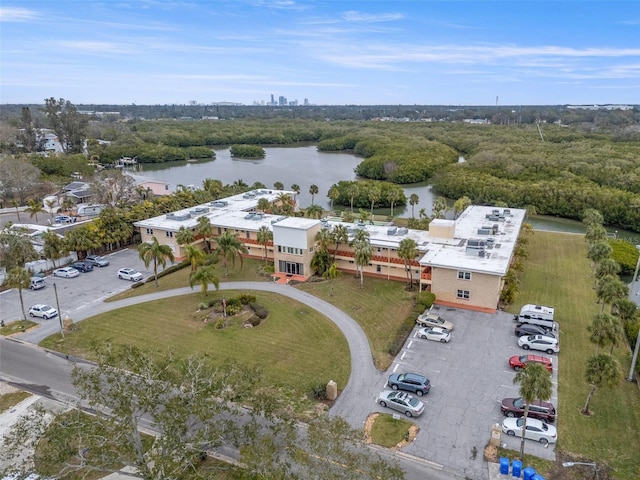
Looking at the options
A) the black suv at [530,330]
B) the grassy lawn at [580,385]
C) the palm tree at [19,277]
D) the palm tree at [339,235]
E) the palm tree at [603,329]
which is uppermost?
the palm tree at [339,235]

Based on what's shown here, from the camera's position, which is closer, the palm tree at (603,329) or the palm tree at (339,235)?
the palm tree at (603,329)

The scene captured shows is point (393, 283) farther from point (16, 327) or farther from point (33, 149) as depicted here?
point (33, 149)

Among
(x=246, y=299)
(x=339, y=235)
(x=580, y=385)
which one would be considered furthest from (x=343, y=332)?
(x=580, y=385)

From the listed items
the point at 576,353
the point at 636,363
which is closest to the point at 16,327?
the point at 576,353

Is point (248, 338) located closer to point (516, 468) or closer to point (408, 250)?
point (408, 250)

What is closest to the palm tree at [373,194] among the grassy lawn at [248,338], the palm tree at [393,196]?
the palm tree at [393,196]

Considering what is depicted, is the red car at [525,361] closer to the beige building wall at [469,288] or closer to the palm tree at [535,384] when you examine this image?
the palm tree at [535,384]
